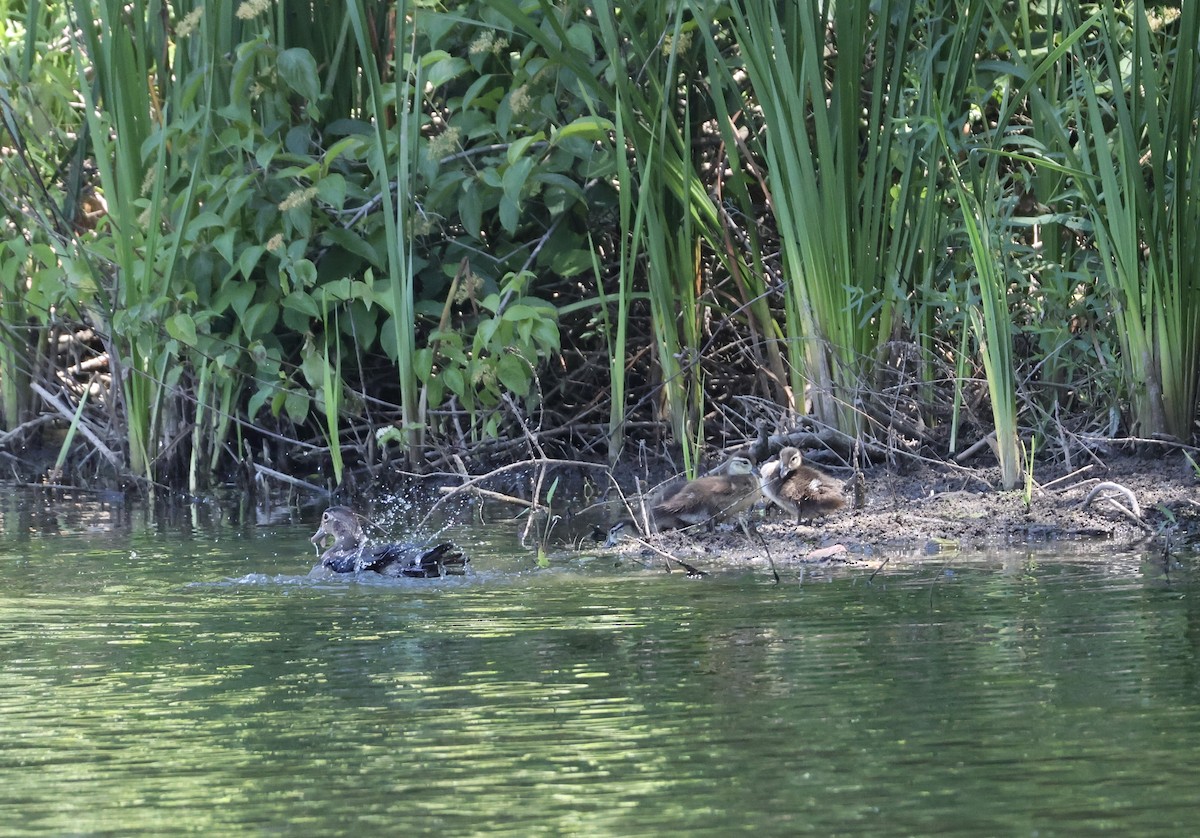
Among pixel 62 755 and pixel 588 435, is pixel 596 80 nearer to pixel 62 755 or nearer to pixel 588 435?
pixel 588 435

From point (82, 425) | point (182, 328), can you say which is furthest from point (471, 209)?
point (82, 425)

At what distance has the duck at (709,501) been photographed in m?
7.56

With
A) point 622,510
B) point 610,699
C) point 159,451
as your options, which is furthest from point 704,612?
point 159,451

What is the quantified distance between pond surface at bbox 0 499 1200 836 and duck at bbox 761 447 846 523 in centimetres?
115

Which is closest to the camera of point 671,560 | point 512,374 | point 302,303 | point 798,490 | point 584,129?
point 671,560

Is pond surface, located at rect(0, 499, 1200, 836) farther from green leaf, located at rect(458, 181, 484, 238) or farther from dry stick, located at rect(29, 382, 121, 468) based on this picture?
dry stick, located at rect(29, 382, 121, 468)

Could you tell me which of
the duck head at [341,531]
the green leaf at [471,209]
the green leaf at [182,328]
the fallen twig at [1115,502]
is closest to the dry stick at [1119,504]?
the fallen twig at [1115,502]

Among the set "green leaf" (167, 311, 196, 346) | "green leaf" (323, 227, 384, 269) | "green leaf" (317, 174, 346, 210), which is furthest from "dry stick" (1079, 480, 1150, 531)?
"green leaf" (167, 311, 196, 346)

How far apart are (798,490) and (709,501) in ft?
1.24

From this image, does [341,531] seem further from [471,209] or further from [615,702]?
[615,702]

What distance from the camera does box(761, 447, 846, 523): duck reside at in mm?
7559

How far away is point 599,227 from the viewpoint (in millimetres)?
10289

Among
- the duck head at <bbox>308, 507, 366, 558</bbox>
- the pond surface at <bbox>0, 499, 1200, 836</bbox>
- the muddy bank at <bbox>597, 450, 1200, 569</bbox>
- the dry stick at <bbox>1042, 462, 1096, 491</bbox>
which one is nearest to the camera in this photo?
the pond surface at <bbox>0, 499, 1200, 836</bbox>

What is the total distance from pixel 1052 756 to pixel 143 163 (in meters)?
Result: 7.65
